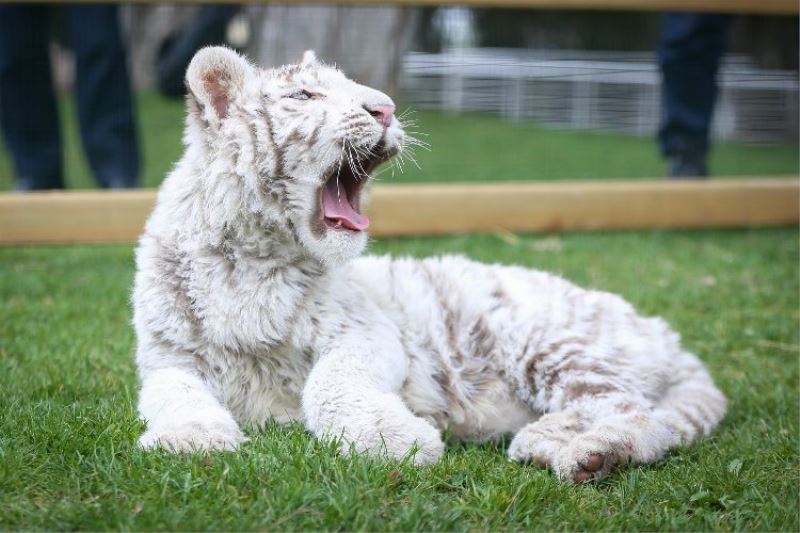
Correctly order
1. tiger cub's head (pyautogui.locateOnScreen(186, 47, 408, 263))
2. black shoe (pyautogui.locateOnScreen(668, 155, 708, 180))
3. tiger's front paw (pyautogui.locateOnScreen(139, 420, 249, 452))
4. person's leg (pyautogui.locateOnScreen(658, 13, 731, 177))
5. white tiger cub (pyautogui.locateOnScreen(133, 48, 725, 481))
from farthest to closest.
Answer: black shoe (pyautogui.locateOnScreen(668, 155, 708, 180))
person's leg (pyautogui.locateOnScreen(658, 13, 731, 177))
tiger cub's head (pyautogui.locateOnScreen(186, 47, 408, 263))
white tiger cub (pyautogui.locateOnScreen(133, 48, 725, 481))
tiger's front paw (pyautogui.locateOnScreen(139, 420, 249, 452))

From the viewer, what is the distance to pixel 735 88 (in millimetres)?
7109

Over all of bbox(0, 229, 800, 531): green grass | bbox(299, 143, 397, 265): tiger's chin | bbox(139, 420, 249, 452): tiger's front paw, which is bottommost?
bbox(0, 229, 800, 531): green grass

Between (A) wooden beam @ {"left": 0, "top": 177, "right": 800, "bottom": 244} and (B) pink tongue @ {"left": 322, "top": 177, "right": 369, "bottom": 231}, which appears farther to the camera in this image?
(A) wooden beam @ {"left": 0, "top": 177, "right": 800, "bottom": 244}

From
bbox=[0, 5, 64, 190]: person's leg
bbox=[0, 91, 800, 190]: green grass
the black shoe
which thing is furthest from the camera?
the black shoe

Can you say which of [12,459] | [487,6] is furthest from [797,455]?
[487,6]

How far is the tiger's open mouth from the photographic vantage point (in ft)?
10.6

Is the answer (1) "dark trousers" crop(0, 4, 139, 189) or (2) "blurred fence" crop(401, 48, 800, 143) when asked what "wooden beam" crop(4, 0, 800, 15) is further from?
(1) "dark trousers" crop(0, 4, 139, 189)

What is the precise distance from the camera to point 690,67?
7055mm

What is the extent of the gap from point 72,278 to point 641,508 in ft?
13.2

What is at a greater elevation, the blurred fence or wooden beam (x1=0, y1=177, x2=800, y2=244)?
the blurred fence

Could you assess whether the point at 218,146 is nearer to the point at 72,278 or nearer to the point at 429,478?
the point at 429,478

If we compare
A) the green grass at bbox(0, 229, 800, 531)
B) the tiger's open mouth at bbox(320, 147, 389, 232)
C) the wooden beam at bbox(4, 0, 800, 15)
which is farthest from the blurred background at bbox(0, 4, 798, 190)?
the tiger's open mouth at bbox(320, 147, 389, 232)

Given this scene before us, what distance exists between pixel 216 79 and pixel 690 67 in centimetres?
475

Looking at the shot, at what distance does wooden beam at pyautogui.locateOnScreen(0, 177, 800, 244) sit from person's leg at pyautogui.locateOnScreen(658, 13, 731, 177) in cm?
49
